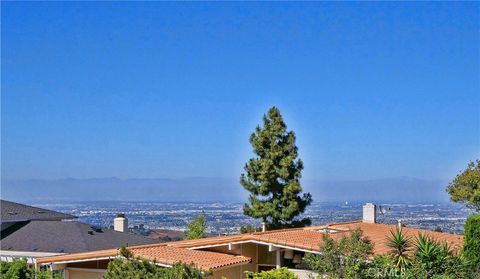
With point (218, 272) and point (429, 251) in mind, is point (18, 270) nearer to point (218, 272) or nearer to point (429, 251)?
point (218, 272)

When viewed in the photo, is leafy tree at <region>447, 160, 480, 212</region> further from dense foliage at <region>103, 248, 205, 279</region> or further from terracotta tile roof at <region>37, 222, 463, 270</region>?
dense foliage at <region>103, 248, 205, 279</region>

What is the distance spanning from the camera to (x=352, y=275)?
1609 centimetres

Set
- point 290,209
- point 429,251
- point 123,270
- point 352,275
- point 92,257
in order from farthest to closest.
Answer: point 290,209 < point 92,257 < point 429,251 < point 352,275 < point 123,270

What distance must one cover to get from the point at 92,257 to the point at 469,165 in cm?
2533

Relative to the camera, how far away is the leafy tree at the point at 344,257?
53.4ft

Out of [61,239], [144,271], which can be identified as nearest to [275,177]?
[61,239]

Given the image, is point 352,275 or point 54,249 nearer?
point 352,275

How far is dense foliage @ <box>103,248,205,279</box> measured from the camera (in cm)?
1395

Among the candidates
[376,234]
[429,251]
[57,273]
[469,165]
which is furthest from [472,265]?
[469,165]

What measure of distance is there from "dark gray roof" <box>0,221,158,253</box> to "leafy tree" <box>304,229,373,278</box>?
13108mm

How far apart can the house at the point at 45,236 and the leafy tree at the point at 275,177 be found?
18.4 ft

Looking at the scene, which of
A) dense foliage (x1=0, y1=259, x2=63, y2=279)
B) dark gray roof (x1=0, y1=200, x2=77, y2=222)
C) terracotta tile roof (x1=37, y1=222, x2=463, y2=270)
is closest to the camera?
terracotta tile roof (x1=37, y1=222, x2=463, y2=270)

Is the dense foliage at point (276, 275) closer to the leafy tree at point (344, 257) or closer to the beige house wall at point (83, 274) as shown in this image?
the leafy tree at point (344, 257)

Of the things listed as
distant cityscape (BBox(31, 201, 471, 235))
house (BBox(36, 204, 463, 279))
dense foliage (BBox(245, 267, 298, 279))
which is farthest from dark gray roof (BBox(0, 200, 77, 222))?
dense foliage (BBox(245, 267, 298, 279))
